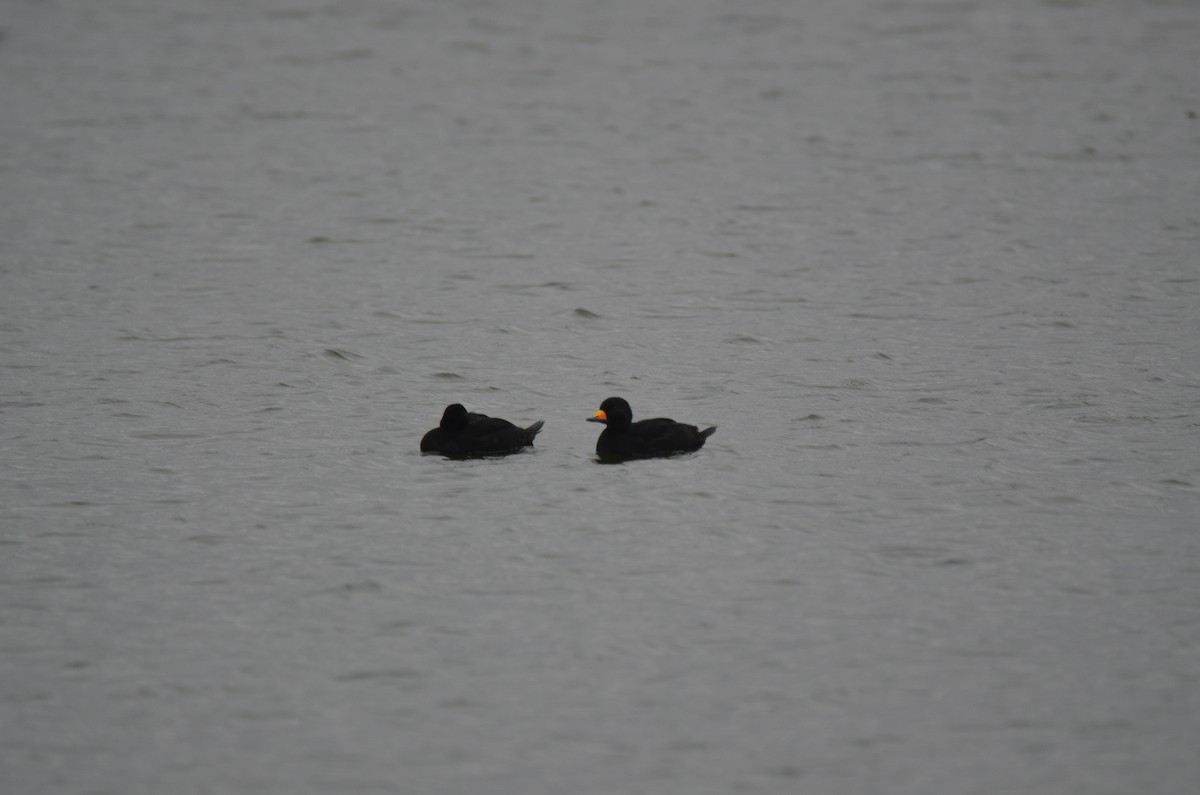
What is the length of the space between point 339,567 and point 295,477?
2122 millimetres

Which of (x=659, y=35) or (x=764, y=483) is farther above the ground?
(x=659, y=35)

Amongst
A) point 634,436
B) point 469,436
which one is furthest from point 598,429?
point 469,436

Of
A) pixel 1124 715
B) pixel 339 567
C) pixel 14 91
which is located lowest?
pixel 1124 715

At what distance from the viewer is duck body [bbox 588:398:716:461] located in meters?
13.5

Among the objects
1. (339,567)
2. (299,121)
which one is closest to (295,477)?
(339,567)

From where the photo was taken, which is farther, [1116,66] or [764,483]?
[1116,66]

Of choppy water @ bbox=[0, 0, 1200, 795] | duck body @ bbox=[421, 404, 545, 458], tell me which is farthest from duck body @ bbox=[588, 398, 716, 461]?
duck body @ bbox=[421, 404, 545, 458]

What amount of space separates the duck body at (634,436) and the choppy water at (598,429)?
19 cm

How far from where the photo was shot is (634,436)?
13578 mm

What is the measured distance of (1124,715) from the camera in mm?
9195

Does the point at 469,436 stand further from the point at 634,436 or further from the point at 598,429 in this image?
the point at 598,429

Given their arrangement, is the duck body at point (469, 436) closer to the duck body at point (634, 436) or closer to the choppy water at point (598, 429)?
the choppy water at point (598, 429)

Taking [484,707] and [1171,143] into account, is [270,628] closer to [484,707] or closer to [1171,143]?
[484,707]

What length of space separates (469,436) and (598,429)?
171 cm
